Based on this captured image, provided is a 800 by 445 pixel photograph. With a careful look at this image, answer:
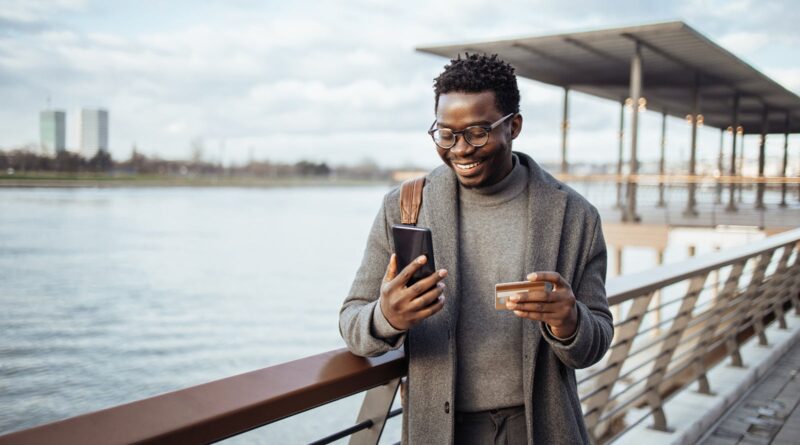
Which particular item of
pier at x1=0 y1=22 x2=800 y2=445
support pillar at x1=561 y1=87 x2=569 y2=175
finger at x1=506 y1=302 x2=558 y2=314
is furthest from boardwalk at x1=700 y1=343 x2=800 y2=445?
support pillar at x1=561 y1=87 x2=569 y2=175

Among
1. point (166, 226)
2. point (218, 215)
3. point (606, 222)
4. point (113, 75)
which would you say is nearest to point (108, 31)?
point (113, 75)

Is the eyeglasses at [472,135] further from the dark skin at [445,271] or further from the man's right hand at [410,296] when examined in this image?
the man's right hand at [410,296]

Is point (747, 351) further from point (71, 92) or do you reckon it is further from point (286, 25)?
point (286, 25)

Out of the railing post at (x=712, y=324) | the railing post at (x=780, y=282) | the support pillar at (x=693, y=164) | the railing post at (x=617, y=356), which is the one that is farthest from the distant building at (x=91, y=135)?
the railing post at (x=617, y=356)

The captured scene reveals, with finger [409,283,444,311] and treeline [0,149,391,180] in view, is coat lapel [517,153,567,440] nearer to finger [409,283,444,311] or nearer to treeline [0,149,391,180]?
finger [409,283,444,311]

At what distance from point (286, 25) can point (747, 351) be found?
3781 inches

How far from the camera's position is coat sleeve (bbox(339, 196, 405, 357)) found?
118 centimetres

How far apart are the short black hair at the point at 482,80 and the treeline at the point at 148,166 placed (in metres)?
13.5

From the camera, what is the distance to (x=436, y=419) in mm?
1268

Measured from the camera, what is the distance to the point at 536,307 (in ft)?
3.52

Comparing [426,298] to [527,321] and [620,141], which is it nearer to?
[527,321]

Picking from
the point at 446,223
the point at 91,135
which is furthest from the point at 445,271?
the point at 91,135

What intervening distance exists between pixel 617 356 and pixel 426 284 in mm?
1719

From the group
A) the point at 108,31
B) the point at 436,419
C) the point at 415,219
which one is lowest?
the point at 436,419
